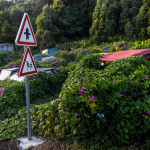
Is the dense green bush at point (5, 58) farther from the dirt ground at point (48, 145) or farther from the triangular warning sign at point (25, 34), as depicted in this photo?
the triangular warning sign at point (25, 34)

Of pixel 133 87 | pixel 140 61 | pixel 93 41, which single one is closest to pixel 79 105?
pixel 133 87

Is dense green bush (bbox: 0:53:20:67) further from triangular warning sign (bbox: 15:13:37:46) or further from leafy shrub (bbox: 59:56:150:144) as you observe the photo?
leafy shrub (bbox: 59:56:150:144)

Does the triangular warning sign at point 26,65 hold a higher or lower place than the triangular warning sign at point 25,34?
lower

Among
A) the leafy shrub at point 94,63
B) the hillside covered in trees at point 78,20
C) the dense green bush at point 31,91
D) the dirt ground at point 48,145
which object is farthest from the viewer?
the hillside covered in trees at point 78,20

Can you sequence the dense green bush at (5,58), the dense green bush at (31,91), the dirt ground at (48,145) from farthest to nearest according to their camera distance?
1. the dense green bush at (5,58)
2. the dense green bush at (31,91)
3. the dirt ground at (48,145)

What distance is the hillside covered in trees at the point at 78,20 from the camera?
99.2 ft

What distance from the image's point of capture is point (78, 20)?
Answer: 1741 inches

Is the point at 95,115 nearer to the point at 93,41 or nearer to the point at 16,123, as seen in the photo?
the point at 16,123

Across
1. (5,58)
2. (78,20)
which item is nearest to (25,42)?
(5,58)

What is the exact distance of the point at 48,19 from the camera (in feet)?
104

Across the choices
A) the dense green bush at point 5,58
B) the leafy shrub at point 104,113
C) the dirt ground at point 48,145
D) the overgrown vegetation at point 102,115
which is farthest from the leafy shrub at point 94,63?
the dense green bush at point 5,58

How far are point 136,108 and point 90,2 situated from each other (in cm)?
4588

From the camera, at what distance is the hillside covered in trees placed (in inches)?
1191

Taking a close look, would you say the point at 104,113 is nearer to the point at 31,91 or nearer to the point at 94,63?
the point at 94,63
